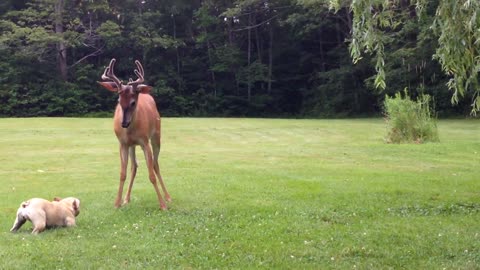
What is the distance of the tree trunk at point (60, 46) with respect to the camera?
138 ft

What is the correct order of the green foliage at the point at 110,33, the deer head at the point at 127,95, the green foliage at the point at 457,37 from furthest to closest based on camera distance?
the green foliage at the point at 110,33, the deer head at the point at 127,95, the green foliage at the point at 457,37

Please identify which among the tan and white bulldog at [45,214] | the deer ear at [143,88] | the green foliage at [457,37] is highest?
the green foliage at [457,37]

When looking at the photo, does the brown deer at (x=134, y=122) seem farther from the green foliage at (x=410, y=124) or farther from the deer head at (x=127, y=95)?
the green foliage at (x=410, y=124)

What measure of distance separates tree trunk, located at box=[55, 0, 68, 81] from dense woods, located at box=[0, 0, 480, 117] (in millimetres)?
82

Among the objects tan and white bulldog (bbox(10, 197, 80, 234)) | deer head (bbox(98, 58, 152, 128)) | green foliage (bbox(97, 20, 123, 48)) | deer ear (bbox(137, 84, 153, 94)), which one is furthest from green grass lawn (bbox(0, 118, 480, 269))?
green foliage (bbox(97, 20, 123, 48))

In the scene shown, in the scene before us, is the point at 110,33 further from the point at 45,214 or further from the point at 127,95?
the point at 45,214

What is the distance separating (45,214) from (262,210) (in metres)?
2.86

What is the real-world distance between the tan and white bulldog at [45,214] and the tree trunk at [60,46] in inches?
1408

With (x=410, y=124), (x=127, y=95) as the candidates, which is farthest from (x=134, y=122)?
(x=410, y=124)

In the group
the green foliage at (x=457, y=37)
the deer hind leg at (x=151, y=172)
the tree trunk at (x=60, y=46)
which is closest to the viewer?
the green foliage at (x=457, y=37)

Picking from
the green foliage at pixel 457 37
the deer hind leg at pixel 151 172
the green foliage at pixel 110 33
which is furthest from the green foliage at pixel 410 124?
the green foliage at pixel 110 33

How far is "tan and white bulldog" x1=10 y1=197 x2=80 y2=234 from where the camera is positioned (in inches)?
278

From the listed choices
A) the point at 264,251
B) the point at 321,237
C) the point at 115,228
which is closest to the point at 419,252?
the point at 321,237

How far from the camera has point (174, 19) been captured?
157ft
